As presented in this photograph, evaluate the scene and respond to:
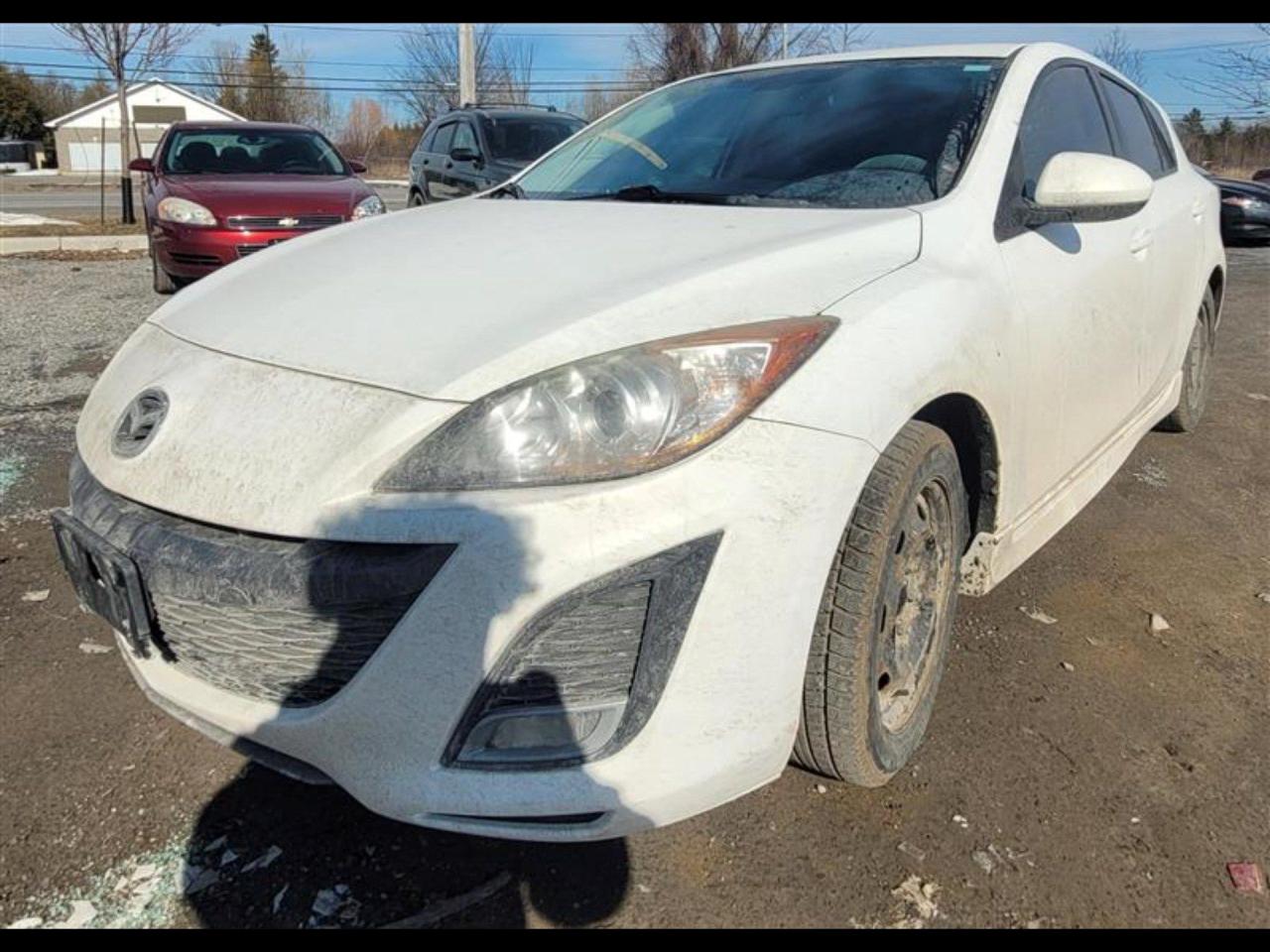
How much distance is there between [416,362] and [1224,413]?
515cm

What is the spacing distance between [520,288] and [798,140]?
1.25m

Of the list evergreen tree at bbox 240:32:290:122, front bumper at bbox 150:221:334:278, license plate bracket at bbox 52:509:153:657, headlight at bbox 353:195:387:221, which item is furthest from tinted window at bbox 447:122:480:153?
evergreen tree at bbox 240:32:290:122

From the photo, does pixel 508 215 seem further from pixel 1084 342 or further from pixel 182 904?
pixel 182 904

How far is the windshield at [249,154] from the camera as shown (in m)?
9.02

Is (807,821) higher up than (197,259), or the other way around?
(197,259)

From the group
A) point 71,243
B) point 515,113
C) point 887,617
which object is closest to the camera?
point 887,617

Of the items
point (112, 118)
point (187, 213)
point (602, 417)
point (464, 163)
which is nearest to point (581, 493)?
point (602, 417)

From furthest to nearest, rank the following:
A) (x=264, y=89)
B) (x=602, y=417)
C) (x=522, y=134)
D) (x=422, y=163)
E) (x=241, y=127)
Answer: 1. (x=264, y=89)
2. (x=422, y=163)
3. (x=522, y=134)
4. (x=241, y=127)
5. (x=602, y=417)

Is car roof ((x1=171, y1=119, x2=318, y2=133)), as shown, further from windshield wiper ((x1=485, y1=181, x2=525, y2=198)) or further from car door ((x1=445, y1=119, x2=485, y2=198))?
windshield wiper ((x1=485, y1=181, x2=525, y2=198))

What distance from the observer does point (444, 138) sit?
37.7ft

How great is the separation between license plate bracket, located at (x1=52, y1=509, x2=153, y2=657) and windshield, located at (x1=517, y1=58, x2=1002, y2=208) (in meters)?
1.70

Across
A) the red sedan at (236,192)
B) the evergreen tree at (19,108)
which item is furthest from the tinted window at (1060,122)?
the evergreen tree at (19,108)

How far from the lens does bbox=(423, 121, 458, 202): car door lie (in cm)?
1090

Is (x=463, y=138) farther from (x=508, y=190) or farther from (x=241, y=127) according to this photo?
(x=508, y=190)
